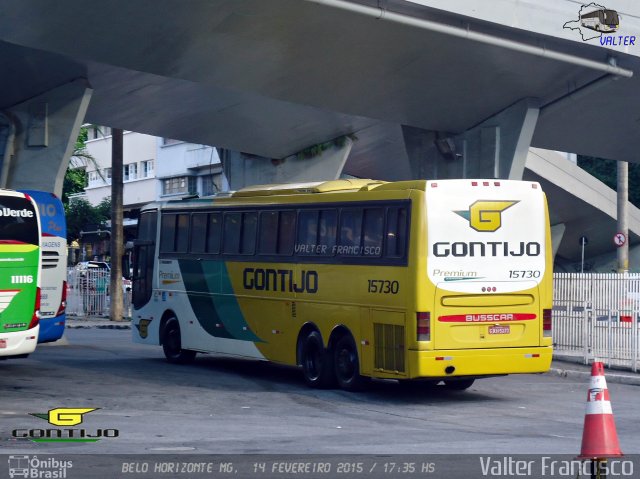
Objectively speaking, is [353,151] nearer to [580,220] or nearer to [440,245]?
[580,220]

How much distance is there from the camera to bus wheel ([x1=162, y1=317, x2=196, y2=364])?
22859 mm

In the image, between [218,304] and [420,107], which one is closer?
[218,304]

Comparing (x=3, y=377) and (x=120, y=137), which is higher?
(x=120, y=137)

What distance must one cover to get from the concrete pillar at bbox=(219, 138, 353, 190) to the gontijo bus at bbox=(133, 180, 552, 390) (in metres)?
13.9

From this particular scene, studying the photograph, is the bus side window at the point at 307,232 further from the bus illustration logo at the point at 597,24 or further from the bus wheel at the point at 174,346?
the bus illustration logo at the point at 597,24

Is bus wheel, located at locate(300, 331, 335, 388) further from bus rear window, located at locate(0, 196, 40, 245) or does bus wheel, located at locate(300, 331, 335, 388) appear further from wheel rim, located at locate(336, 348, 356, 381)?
bus rear window, located at locate(0, 196, 40, 245)

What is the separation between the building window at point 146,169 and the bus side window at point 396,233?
6066cm

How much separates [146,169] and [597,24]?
56206 millimetres

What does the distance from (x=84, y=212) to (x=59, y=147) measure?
120 feet

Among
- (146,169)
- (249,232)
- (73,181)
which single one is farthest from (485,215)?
Result: (146,169)

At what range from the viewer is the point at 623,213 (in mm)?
40062

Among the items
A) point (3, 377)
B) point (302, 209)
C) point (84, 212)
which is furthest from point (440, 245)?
point (84, 212)

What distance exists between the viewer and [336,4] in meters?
20.9

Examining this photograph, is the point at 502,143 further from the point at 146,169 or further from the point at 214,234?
the point at 146,169
